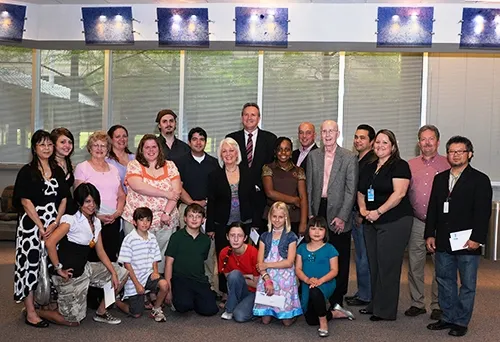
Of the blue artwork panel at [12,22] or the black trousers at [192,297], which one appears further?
the blue artwork panel at [12,22]

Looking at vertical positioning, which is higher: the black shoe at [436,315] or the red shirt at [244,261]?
the red shirt at [244,261]

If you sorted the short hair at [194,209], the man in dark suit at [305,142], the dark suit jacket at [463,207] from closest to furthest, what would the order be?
the dark suit jacket at [463,207], the short hair at [194,209], the man in dark suit at [305,142]

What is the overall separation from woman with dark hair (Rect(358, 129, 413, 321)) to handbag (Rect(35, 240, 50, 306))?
2509mm

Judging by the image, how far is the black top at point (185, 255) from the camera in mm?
5434

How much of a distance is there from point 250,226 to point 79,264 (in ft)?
4.81

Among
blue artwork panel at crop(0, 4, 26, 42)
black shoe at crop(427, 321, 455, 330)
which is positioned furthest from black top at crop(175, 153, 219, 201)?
blue artwork panel at crop(0, 4, 26, 42)

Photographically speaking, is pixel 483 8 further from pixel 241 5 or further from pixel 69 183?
pixel 69 183

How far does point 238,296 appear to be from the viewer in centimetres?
536

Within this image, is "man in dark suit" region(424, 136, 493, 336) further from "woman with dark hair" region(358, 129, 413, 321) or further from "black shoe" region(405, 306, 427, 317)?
"black shoe" region(405, 306, 427, 317)

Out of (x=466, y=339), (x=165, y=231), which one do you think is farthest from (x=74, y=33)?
(x=466, y=339)

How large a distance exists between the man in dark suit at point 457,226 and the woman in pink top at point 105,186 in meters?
2.56

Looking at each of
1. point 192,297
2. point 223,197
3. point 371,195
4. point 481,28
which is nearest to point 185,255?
point 192,297

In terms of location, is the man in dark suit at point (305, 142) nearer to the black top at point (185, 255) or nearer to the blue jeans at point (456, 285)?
the black top at point (185, 255)

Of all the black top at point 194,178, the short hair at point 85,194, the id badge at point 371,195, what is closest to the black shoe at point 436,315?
the id badge at point 371,195
